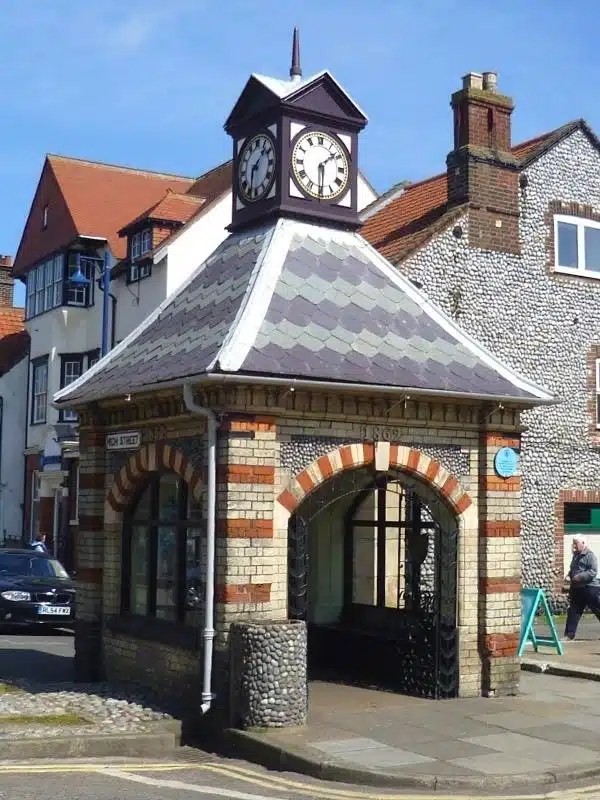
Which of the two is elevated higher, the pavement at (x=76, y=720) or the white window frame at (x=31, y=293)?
the white window frame at (x=31, y=293)

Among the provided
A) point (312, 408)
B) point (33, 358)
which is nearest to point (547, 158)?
point (312, 408)

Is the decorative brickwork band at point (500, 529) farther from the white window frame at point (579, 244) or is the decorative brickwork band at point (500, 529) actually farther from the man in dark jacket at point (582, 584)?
the white window frame at point (579, 244)

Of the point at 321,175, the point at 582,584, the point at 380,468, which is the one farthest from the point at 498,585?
the point at 582,584

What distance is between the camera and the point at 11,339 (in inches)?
1577

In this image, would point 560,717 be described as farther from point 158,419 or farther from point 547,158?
point 547,158

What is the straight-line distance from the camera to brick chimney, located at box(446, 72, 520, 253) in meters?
21.4

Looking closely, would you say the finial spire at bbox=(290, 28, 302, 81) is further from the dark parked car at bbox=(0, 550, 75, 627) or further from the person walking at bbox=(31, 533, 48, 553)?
the person walking at bbox=(31, 533, 48, 553)

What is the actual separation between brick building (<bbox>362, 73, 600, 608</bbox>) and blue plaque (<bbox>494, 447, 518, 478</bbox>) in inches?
335

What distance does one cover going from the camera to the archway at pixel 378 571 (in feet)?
38.6

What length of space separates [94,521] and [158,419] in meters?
1.92

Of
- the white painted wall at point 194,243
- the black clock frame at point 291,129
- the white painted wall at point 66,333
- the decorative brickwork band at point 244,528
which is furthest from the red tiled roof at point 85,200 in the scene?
the decorative brickwork band at point 244,528

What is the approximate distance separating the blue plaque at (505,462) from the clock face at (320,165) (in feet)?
12.1

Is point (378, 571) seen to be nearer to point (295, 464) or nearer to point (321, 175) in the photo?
point (295, 464)

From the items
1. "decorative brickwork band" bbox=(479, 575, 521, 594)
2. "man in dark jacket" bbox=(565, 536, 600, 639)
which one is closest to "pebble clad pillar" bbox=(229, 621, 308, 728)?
"decorative brickwork band" bbox=(479, 575, 521, 594)
